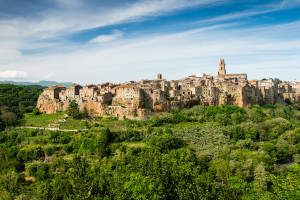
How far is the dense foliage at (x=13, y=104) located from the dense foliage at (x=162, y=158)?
3443mm

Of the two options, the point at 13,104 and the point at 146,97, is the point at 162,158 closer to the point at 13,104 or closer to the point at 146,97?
the point at 146,97

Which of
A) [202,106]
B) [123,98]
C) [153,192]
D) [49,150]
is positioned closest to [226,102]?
[202,106]

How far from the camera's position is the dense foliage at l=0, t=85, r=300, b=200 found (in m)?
19.3

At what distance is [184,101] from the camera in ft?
168

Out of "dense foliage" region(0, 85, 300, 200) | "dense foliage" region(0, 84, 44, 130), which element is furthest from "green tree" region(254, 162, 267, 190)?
"dense foliage" region(0, 84, 44, 130)

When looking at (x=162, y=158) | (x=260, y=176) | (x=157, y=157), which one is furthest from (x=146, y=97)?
(x=260, y=176)

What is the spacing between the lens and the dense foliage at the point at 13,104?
45750 millimetres

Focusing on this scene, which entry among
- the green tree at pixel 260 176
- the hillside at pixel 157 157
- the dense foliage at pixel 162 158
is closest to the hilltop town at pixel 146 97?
the hillside at pixel 157 157

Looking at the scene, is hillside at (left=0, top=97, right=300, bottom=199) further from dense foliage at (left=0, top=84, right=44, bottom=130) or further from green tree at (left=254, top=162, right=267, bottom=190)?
dense foliage at (left=0, top=84, right=44, bottom=130)

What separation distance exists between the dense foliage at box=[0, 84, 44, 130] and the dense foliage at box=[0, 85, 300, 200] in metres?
3.44

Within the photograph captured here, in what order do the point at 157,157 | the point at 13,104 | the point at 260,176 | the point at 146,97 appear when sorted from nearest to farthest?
the point at 157,157
the point at 260,176
the point at 146,97
the point at 13,104

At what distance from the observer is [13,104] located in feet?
205

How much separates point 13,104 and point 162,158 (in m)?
52.5

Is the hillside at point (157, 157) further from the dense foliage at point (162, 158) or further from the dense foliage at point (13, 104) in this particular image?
the dense foliage at point (13, 104)
